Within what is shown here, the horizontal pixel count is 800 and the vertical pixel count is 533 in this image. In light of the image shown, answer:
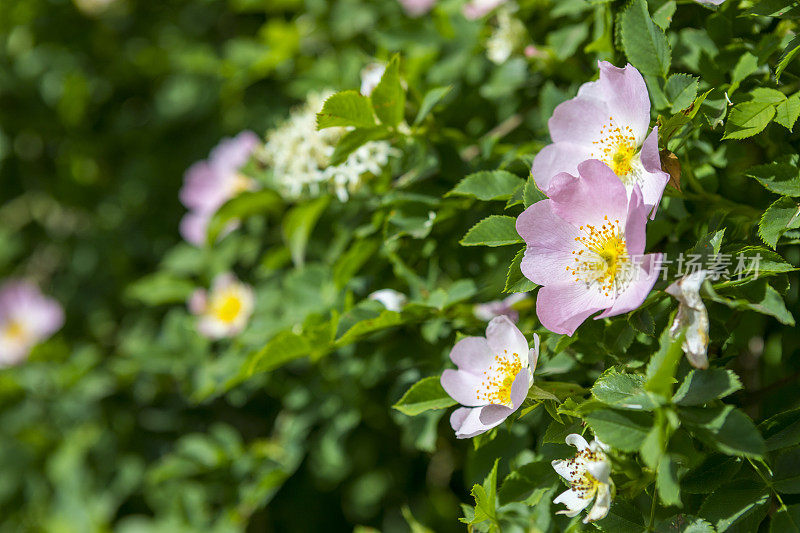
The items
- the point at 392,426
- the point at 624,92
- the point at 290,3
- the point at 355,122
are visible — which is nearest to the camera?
the point at 624,92

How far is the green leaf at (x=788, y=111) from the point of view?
757mm

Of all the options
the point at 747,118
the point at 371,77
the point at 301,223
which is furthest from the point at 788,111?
the point at 301,223

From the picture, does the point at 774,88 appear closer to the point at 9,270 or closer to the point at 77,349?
the point at 77,349

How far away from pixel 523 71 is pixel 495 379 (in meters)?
0.52

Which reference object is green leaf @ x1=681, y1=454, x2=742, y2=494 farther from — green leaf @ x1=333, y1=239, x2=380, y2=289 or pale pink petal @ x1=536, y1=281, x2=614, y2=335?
green leaf @ x1=333, y1=239, x2=380, y2=289

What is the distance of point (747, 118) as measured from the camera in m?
Result: 0.77

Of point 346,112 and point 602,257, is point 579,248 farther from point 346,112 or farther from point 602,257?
point 346,112

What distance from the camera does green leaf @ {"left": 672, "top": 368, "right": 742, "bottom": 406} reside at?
0.66 metres

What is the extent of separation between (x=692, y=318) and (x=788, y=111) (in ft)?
0.94

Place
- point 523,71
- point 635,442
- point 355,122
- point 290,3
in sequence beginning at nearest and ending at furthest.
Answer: point 635,442
point 355,122
point 523,71
point 290,3

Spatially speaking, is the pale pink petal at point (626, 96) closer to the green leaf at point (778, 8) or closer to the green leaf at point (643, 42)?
the green leaf at point (643, 42)

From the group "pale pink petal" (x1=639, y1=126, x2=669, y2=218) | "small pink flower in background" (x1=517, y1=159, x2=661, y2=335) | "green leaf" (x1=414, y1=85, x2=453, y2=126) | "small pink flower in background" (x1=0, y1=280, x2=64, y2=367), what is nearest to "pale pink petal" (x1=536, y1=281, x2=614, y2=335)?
"small pink flower in background" (x1=517, y1=159, x2=661, y2=335)

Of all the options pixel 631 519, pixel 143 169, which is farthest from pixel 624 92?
pixel 143 169

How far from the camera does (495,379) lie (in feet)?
2.75
